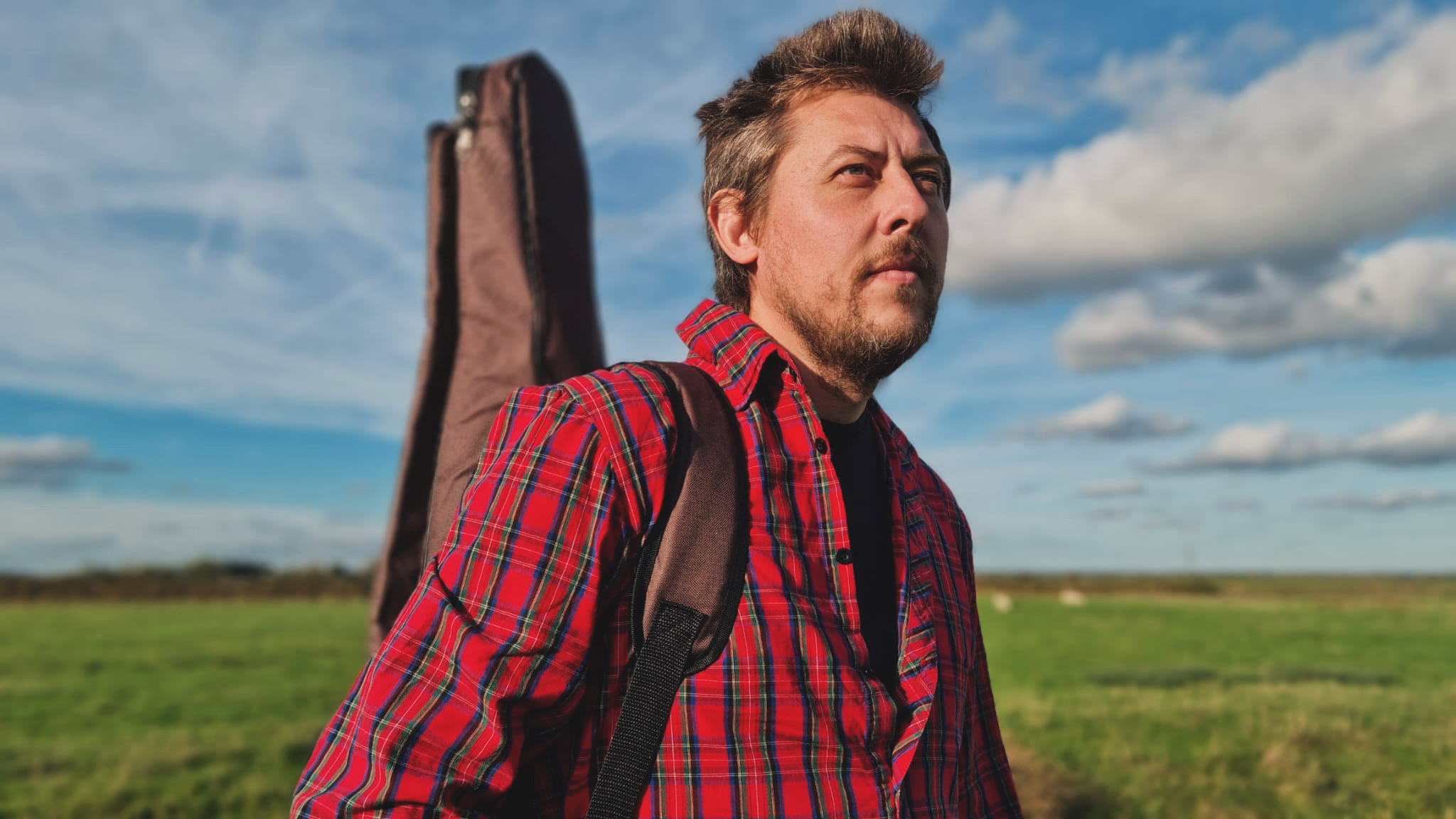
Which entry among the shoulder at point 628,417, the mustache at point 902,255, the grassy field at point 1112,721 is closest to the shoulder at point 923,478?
the mustache at point 902,255

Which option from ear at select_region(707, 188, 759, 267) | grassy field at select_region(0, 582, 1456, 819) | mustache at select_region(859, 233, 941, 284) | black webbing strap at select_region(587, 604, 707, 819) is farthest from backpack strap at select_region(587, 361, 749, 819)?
grassy field at select_region(0, 582, 1456, 819)

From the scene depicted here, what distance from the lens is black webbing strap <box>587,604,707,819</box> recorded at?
4.94 feet

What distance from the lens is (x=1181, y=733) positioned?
16.8 ft

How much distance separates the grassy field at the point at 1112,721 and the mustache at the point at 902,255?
130 inches

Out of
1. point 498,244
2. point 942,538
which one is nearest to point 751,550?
point 942,538

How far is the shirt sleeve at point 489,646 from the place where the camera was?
4.69 ft

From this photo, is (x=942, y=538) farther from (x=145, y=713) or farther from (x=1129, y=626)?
(x=1129, y=626)

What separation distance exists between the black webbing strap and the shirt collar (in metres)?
0.52

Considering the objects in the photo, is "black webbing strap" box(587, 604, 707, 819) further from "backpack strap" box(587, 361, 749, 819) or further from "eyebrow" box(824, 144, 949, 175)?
"eyebrow" box(824, 144, 949, 175)

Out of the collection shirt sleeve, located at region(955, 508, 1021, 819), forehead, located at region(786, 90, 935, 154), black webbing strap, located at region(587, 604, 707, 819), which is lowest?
shirt sleeve, located at region(955, 508, 1021, 819)

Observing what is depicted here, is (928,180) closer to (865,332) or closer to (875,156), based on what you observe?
(875,156)

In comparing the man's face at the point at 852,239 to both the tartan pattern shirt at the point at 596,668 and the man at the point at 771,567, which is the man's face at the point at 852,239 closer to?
the man at the point at 771,567

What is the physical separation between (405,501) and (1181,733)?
4.42 metres

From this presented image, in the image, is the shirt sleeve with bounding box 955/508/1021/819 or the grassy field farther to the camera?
the grassy field
